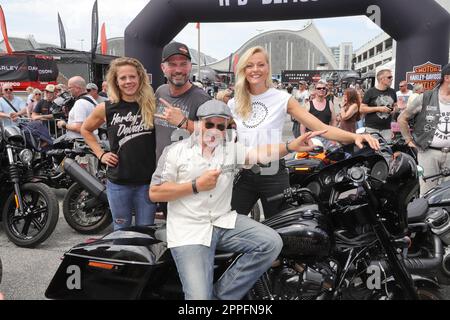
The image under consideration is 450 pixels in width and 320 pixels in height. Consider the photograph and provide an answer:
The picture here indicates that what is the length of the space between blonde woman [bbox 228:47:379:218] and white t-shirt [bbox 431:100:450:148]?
185 centimetres

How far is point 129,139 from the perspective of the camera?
2.88m

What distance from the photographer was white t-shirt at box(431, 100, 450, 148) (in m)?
3.78

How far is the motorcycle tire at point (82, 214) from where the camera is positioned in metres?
4.60

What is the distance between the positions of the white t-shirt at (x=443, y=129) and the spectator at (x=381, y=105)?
2414mm

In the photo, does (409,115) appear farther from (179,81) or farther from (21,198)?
(21,198)

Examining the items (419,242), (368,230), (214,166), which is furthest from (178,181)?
(419,242)

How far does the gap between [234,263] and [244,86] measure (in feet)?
3.90

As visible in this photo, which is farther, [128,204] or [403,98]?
[403,98]

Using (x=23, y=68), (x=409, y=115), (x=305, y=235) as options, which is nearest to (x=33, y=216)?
(x=305, y=235)

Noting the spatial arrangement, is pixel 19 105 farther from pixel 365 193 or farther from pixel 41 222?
pixel 365 193

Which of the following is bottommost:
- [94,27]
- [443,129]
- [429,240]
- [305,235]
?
[429,240]

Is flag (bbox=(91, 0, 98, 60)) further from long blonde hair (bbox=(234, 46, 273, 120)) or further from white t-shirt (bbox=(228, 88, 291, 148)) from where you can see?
white t-shirt (bbox=(228, 88, 291, 148))

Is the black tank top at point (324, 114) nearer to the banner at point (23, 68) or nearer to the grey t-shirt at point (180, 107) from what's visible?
the grey t-shirt at point (180, 107)

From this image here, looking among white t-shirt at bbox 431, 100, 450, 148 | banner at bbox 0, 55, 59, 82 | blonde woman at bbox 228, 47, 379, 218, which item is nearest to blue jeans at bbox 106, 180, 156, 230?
blonde woman at bbox 228, 47, 379, 218
